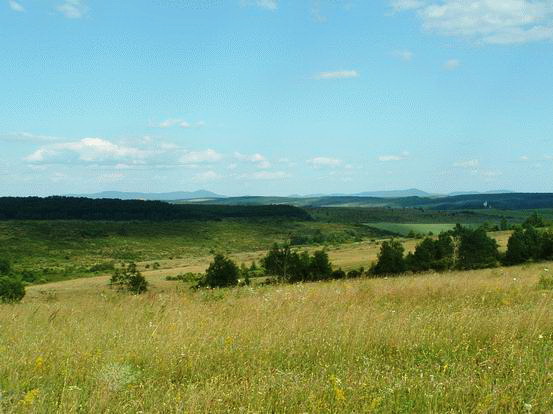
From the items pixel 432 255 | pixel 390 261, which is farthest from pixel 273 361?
pixel 432 255

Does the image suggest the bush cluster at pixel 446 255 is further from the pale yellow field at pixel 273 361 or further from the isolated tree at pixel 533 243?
the pale yellow field at pixel 273 361

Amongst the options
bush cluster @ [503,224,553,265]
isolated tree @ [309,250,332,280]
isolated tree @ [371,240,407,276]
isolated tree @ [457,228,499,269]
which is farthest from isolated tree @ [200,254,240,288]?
bush cluster @ [503,224,553,265]

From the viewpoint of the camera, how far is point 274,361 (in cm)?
564

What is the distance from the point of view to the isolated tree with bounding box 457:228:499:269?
46772mm

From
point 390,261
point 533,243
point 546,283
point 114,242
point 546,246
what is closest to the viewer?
point 546,283

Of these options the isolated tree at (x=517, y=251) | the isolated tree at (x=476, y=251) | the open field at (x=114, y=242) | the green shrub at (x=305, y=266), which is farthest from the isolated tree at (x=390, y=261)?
the open field at (x=114, y=242)

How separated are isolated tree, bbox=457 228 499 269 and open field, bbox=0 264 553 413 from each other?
40809 mm

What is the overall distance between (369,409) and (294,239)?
173 metres

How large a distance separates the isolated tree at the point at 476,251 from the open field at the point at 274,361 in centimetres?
4081

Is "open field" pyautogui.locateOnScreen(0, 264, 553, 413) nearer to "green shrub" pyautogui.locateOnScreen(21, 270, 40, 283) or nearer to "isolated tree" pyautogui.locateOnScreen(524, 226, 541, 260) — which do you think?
"isolated tree" pyautogui.locateOnScreen(524, 226, 541, 260)

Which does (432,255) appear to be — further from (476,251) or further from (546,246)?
(546,246)

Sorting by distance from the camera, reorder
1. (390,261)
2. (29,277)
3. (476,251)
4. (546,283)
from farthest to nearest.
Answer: (29,277) → (390,261) → (476,251) → (546,283)

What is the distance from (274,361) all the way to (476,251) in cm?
4663

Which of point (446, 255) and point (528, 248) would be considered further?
point (446, 255)
